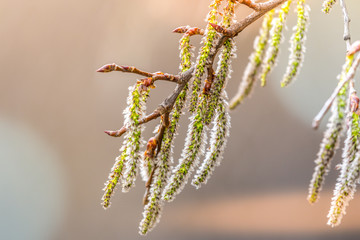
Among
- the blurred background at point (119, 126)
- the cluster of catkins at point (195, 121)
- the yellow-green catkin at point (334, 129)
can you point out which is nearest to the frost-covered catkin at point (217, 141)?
the cluster of catkins at point (195, 121)

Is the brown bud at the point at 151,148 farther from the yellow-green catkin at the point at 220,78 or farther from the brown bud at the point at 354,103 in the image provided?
the brown bud at the point at 354,103

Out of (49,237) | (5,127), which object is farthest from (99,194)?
(5,127)

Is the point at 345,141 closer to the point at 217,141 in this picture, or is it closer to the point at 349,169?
the point at 349,169

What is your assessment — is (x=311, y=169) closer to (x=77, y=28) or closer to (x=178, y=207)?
(x=178, y=207)

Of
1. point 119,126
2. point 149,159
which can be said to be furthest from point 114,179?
point 119,126

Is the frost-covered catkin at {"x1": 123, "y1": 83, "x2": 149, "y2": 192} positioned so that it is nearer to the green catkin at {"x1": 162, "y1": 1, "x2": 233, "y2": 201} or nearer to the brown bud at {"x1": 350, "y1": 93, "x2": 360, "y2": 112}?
the green catkin at {"x1": 162, "y1": 1, "x2": 233, "y2": 201}
